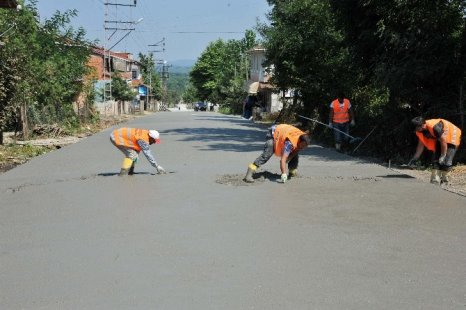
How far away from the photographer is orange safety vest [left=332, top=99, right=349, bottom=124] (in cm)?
1648

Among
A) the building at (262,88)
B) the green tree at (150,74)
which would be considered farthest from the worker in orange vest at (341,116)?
the green tree at (150,74)

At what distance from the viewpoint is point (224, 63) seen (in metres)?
90.0

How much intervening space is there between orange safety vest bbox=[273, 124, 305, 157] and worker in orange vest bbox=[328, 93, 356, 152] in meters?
6.44

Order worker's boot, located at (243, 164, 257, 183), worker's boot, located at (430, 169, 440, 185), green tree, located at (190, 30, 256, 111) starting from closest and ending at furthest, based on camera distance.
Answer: worker's boot, located at (243, 164, 257, 183), worker's boot, located at (430, 169, 440, 185), green tree, located at (190, 30, 256, 111)

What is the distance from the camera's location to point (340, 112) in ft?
54.3

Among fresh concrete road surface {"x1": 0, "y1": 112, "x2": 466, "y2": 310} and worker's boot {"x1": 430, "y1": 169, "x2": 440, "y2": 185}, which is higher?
worker's boot {"x1": 430, "y1": 169, "x2": 440, "y2": 185}

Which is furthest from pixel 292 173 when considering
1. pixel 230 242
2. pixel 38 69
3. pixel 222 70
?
pixel 222 70

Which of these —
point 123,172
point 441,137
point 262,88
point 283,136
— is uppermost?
point 262,88

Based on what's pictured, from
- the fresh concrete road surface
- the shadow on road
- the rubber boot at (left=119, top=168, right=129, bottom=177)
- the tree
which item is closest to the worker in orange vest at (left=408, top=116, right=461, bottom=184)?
the fresh concrete road surface

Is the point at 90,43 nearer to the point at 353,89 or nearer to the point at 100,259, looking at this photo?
the point at 353,89

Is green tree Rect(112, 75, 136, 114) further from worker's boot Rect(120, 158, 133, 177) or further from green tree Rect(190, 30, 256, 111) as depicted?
worker's boot Rect(120, 158, 133, 177)

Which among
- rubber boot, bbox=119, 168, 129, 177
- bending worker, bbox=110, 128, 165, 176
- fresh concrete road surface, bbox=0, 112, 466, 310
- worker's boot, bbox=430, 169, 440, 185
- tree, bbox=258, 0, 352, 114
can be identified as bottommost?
rubber boot, bbox=119, 168, 129, 177

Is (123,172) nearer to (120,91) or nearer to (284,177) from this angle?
(284,177)

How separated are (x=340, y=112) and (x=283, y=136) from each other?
6.62m
